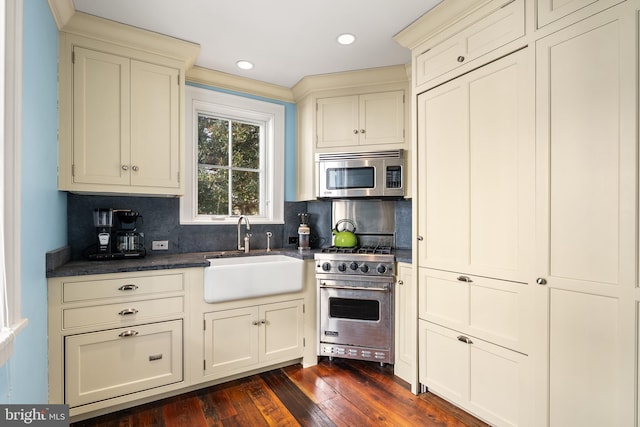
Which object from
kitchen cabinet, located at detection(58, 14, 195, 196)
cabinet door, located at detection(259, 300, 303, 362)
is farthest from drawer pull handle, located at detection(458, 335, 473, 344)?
kitchen cabinet, located at detection(58, 14, 195, 196)

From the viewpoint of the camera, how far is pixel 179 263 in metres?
2.22

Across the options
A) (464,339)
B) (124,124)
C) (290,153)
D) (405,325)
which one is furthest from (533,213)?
(124,124)

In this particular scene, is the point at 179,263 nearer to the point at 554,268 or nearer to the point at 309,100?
the point at 309,100

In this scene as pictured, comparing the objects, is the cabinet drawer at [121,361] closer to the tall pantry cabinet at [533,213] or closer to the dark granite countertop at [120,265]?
the dark granite countertop at [120,265]

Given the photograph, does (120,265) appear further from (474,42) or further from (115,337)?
(474,42)

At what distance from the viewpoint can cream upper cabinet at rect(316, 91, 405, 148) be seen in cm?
280

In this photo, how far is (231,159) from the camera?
3111mm

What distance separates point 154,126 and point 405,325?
242 centimetres

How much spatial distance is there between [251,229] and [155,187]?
3.27ft

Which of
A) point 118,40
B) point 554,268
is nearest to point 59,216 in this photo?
point 118,40

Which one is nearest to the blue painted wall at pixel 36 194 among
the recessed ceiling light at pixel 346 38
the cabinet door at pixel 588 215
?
the recessed ceiling light at pixel 346 38

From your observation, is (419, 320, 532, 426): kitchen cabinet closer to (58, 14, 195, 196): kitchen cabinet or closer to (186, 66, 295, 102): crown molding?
(58, 14, 195, 196): kitchen cabinet

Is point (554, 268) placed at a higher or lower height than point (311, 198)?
lower

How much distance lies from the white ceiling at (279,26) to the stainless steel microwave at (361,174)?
778mm
